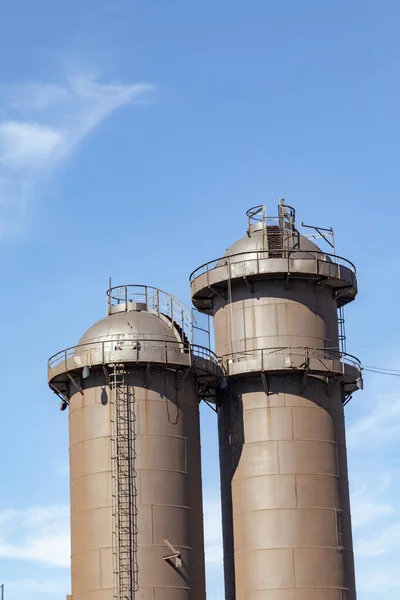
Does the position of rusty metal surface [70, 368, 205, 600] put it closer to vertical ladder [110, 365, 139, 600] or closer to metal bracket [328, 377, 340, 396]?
vertical ladder [110, 365, 139, 600]

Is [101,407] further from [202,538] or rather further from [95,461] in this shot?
[202,538]

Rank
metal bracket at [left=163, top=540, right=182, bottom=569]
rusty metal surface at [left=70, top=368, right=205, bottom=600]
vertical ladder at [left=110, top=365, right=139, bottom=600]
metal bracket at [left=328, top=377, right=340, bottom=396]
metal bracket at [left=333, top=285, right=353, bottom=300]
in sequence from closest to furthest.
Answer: vertical ladder at [left=110, top=365, right=139, bottom=600] → rusty metal surface at [left=70, top=368, right=205, bottom=600] → metal bracket at [left=163, top=540, right=182, bottom=569] → metal bracket at [left=328, top=377, right=340, bottom=396] → metal bracket at [left=333, top=285, right=353, bottom=300]

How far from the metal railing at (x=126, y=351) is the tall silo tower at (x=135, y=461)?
0.18 ft

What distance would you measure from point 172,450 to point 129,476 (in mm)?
2481

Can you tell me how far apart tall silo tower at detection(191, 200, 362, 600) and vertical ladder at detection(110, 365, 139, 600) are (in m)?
6.87

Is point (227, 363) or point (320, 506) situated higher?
point (227, 363)

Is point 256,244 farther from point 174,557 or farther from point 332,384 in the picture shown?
point 174,557

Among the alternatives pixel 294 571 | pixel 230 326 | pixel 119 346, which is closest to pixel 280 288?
pixel 230 326

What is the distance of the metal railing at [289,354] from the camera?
63.2 metres

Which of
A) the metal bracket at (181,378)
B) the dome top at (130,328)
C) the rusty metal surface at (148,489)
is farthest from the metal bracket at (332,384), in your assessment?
the dome top at (130,328)

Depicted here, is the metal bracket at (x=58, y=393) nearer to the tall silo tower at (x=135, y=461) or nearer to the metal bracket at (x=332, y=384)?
the tall silo tower at (x=135, y=461)

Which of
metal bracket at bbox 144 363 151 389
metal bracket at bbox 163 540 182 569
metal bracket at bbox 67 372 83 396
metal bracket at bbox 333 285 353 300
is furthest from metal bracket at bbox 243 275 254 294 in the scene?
metal bracket at bbox 163 540 182 569

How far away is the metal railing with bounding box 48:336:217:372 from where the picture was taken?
59.1 metres

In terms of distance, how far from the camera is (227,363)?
64438mm
